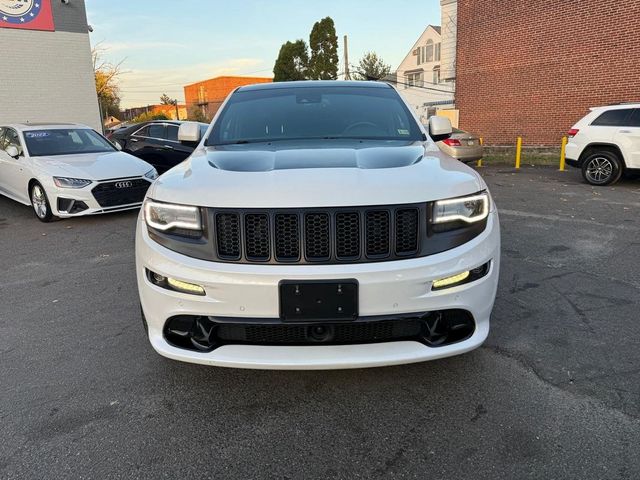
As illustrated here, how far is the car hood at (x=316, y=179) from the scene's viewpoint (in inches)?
90.2

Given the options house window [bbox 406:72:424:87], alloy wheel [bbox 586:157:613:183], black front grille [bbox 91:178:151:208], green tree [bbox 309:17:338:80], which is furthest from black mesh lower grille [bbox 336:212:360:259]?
house window [bbox 406:72:424:87]

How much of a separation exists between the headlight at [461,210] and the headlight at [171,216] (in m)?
1.15

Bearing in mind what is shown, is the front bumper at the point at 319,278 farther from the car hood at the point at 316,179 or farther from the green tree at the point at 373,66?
the green tree at the point at 373,66

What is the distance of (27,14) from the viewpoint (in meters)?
15.0

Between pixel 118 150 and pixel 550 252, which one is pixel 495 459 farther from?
pixel 118 150

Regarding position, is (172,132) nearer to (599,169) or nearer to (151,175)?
(151,175)

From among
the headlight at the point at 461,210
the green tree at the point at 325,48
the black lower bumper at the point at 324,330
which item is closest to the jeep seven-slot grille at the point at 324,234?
the headlight at the point at 461,210

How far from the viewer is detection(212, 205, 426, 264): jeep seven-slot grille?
2.28 metres

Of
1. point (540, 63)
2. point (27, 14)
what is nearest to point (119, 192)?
point (27, 14)

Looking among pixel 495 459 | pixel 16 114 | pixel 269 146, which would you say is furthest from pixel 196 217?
pixel 16 114

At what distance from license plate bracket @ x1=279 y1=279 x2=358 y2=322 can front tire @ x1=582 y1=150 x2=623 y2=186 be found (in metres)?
9.78

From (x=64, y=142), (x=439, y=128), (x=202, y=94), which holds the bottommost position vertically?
(x=64, y=142)

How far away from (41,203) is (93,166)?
1019 millimetres

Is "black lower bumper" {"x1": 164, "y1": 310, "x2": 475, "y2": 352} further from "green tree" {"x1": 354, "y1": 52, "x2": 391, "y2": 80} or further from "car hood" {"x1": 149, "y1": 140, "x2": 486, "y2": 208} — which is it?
"green tree" {"x1": 354, "y1": 52, "x2": 391, "y2": 80}
